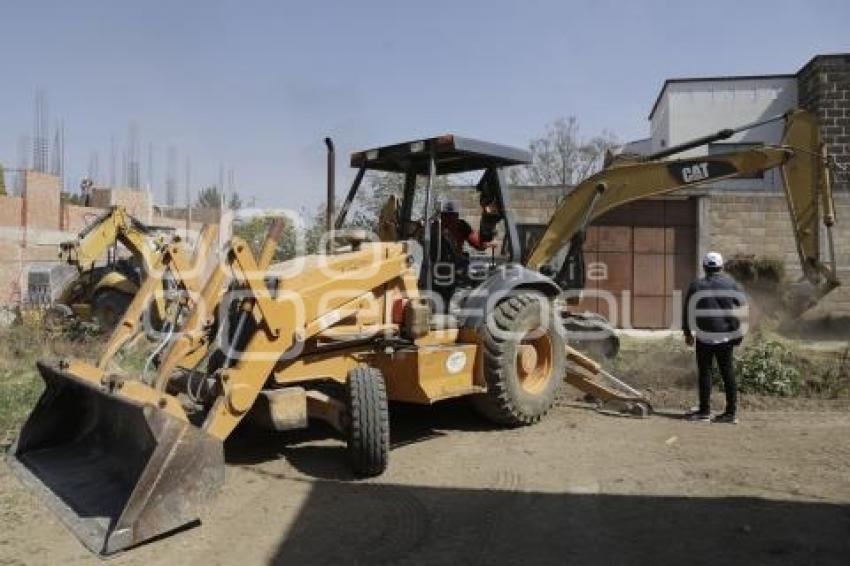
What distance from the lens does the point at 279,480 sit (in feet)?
19.7

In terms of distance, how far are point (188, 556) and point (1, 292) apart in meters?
15.8

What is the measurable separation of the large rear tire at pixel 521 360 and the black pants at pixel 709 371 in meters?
1.47

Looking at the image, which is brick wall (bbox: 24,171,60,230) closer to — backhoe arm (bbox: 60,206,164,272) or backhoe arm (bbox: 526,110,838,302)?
backhoe arm (bbox: 60,206,164,272)

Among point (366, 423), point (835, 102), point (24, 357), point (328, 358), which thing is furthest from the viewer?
point (835, 102)

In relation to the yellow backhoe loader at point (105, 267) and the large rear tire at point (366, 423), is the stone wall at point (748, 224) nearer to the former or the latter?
the yellow backhoe loader at point (105, 267)

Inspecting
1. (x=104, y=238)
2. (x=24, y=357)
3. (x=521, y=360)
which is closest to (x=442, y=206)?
(x=521, y=360)

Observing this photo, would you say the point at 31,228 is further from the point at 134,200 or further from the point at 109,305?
the point at 134,200

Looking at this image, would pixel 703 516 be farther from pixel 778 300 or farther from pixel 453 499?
pixel 778 300

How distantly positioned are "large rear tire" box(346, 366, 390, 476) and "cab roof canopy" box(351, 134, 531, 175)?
2.38m

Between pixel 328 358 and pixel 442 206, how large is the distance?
201 cm

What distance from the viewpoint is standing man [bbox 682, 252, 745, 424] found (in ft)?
26.8

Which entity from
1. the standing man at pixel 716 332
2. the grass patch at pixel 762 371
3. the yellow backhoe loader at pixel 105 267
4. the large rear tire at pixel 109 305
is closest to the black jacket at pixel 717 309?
the standing man at pixel 716 332

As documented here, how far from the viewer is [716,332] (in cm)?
821

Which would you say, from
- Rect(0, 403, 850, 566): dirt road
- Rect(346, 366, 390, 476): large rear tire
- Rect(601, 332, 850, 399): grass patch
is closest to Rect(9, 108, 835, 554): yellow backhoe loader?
Rect(346, 366, 390, 476): large rear tire
